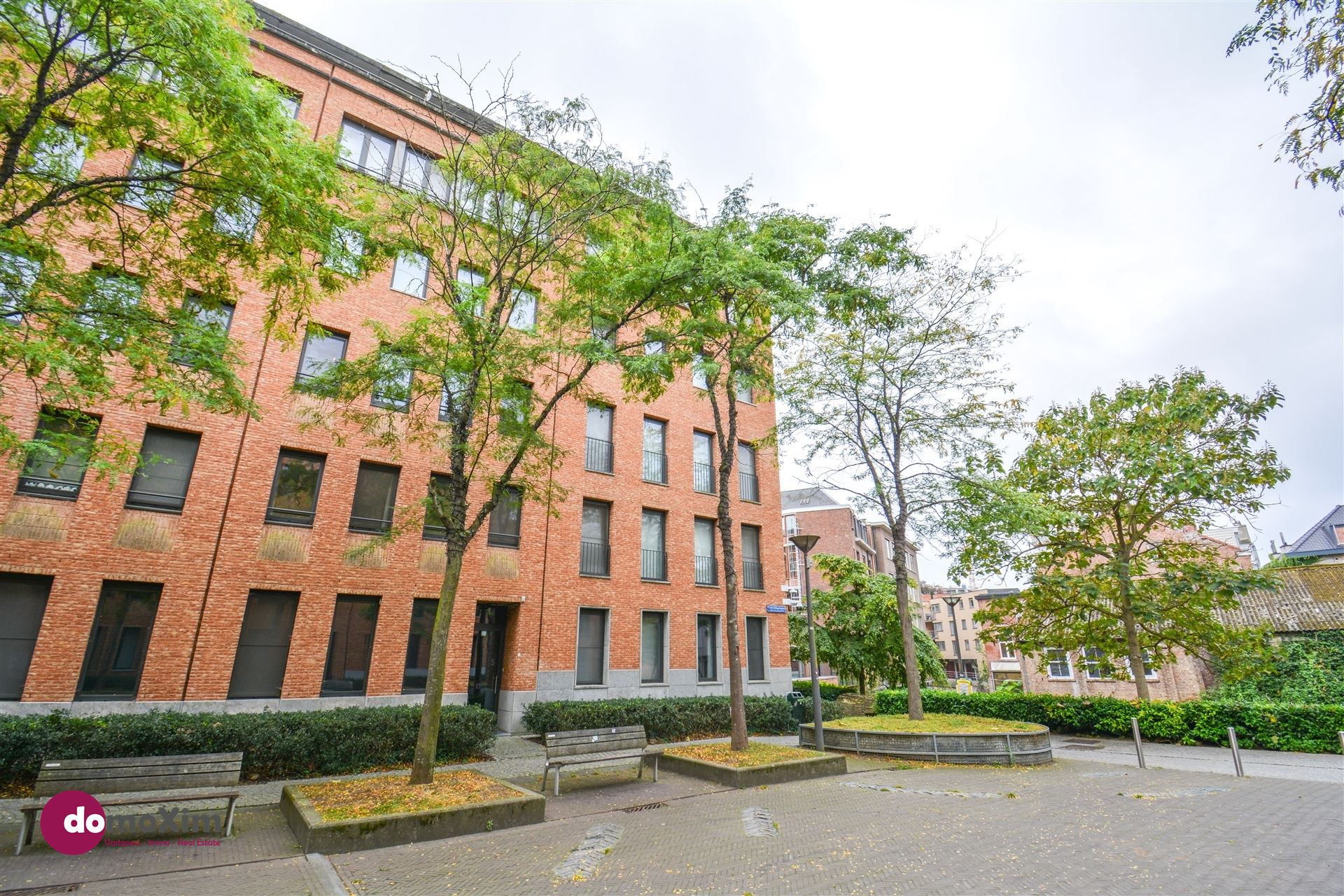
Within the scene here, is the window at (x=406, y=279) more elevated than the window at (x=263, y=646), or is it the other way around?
the window at (x=406, y=279)

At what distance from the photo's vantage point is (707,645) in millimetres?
18328

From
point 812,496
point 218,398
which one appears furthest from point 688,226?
point 812,496

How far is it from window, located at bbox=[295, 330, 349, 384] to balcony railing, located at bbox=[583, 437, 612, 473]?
663 cm

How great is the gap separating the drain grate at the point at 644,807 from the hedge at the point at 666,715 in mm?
5145

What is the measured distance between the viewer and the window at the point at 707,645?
1804 cm

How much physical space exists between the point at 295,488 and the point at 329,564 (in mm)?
1813

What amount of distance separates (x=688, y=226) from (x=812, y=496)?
40.3 m

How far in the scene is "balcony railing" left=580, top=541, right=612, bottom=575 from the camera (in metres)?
16.6

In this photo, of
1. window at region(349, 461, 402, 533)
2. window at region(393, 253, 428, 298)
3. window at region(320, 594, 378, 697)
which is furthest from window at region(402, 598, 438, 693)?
window at region(393, 253, 428, 298)

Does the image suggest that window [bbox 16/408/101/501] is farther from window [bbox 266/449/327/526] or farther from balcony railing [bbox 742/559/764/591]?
balcony railing [bbox 742/559/764/591]

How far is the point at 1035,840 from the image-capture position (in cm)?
641

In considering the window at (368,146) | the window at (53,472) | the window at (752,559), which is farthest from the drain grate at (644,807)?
the window at (368,146)

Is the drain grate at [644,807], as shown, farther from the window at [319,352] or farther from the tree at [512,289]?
the window at [319,352]

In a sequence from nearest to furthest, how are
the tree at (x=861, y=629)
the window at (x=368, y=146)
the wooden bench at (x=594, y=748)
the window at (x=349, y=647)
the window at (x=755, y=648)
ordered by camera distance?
the wooden bench at (x=594, y=748) → the window at (x=349, y=647) → the window at (x=368, y=146) → the window at (x=755, y=648) → the tree at (x=861, y=629)
